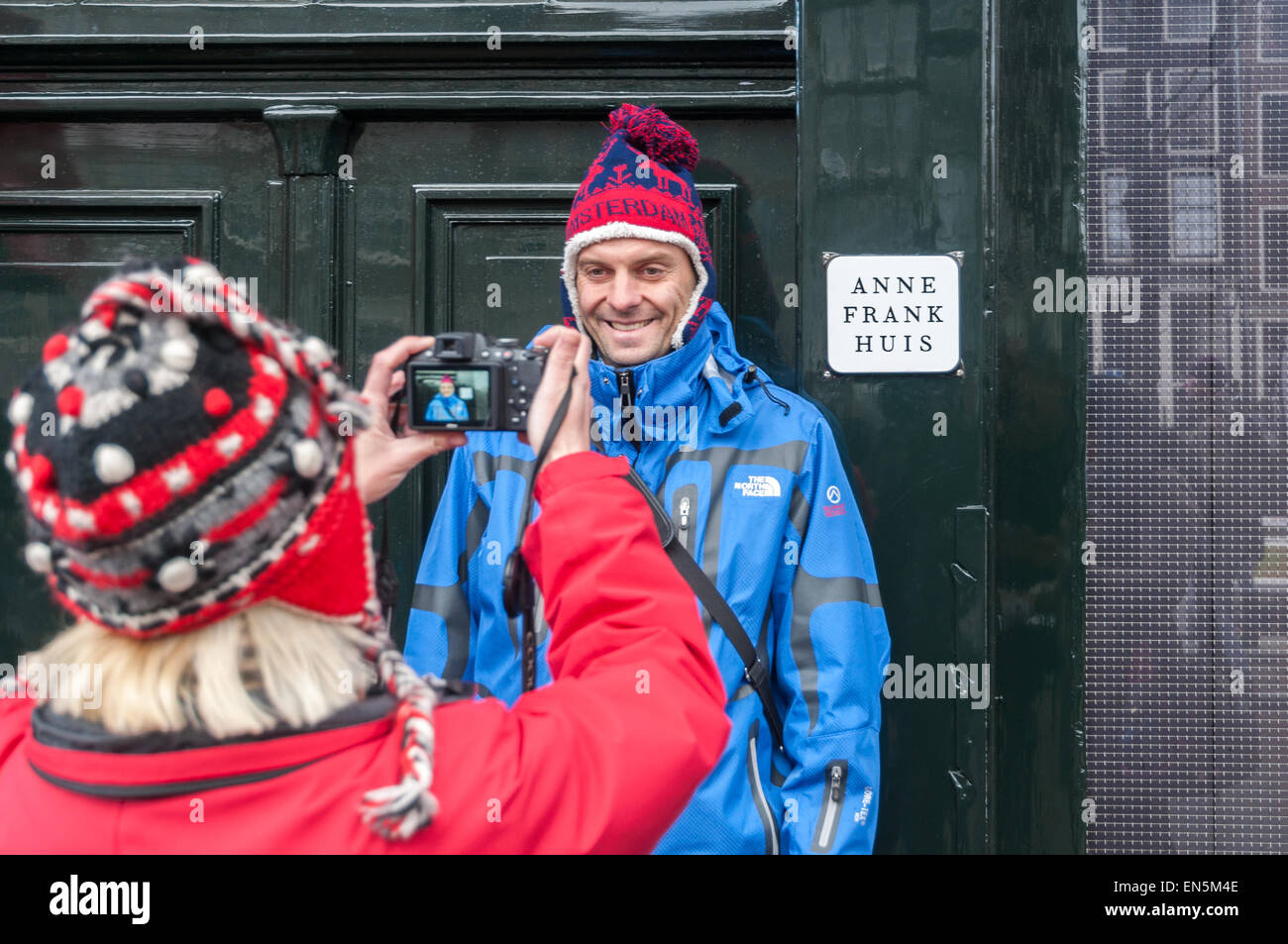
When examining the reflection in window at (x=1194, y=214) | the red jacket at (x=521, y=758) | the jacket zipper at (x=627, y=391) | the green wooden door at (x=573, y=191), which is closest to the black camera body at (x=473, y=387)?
the red jacket at (x=521, y=758)

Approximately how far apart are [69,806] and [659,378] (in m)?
1.36

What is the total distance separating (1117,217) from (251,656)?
238cm

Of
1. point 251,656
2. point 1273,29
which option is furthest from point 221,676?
point 1273,29

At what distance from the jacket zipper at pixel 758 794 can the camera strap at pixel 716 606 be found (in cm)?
6

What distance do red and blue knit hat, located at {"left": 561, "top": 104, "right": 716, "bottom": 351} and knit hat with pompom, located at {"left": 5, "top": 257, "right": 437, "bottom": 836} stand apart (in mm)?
1212

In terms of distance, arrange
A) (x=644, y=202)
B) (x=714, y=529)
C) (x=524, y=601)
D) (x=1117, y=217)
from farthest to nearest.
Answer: (x=1117, y=217)
(x=644, y=202)
(x=714, y=529)
(x=524, y=601)

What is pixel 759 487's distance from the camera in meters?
2.06

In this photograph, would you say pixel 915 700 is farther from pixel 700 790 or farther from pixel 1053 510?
pixel 700 790

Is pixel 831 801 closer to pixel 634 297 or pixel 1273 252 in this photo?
pixel 634 297

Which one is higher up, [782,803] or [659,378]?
[659,378]

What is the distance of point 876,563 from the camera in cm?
250

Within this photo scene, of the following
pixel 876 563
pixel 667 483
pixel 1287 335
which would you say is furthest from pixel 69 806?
pixel 1287 335

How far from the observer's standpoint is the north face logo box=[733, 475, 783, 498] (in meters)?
2.06

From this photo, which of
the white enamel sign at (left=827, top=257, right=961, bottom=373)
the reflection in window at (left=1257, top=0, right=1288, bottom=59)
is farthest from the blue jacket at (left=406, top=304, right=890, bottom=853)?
the reflection in window at (left=1257, top=0, right=1288, bottom=59)
